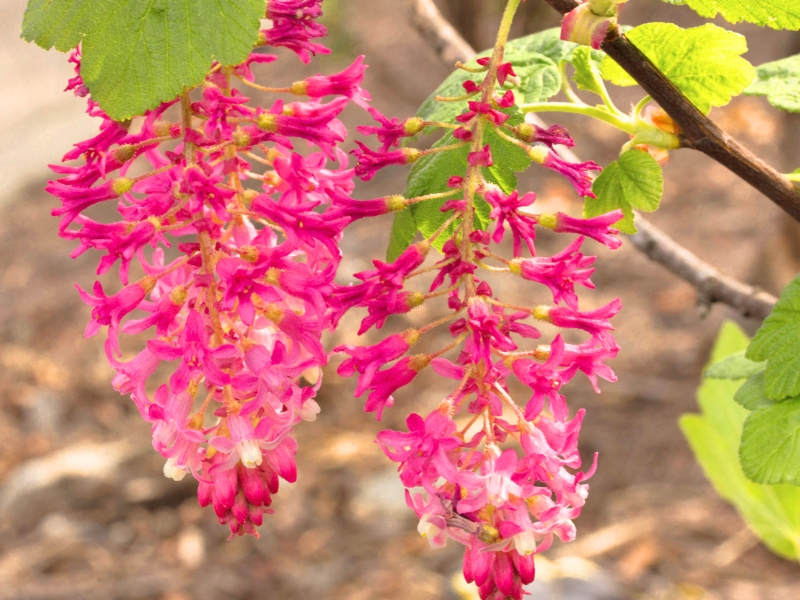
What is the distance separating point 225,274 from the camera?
1.32 meters

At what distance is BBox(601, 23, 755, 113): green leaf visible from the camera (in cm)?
169

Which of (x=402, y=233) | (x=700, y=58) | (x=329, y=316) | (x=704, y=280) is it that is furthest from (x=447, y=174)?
(x=704, y=280)

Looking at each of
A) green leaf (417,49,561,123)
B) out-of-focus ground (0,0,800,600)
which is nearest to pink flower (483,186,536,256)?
green leaf (417,49,561,123)

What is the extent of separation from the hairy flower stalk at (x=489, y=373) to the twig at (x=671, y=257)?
1.36m

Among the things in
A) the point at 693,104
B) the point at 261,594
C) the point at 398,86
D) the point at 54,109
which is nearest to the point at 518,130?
the point at 693,104

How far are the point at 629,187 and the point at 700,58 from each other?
0.29 m

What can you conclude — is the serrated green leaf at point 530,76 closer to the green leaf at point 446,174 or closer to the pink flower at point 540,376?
the green leaf at point 446,174

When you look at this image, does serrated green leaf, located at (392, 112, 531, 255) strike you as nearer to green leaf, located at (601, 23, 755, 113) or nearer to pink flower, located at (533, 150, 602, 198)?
pink flower, located at (533, 150, 602, 198)

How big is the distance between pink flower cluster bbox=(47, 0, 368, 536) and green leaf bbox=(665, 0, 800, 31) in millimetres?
631

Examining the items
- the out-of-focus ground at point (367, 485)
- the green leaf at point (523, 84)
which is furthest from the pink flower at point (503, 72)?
the out-of-focus ground at point (367, 485)

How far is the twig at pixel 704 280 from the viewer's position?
2695 millimetres

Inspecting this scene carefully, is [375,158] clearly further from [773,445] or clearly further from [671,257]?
[671,257]

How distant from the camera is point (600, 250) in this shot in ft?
23.1

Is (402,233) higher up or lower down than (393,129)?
lower down
